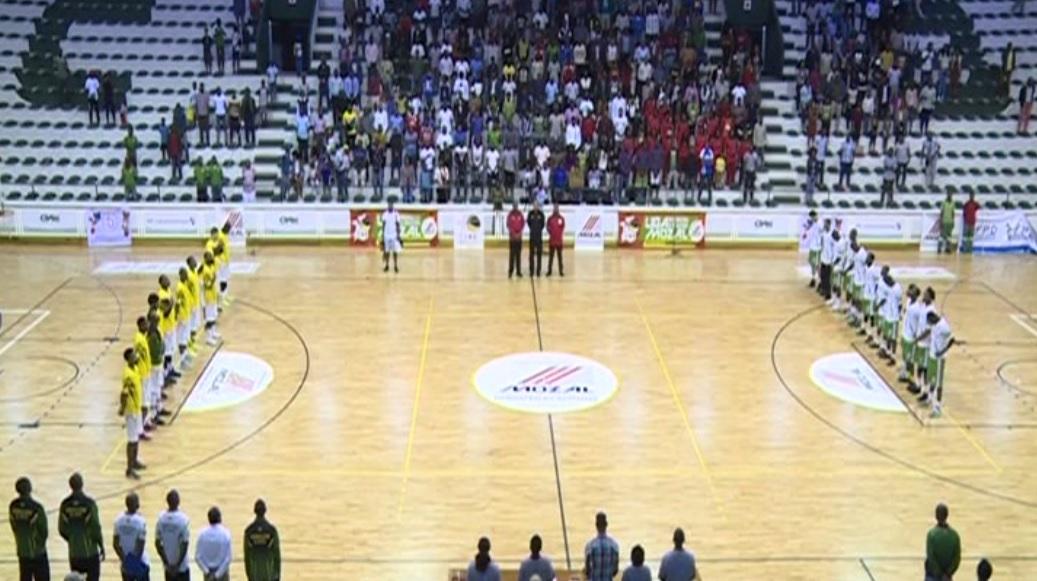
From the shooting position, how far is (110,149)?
3559 cm

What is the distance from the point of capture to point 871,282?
74.6 feet

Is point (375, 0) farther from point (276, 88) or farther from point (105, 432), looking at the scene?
point (105, 432)

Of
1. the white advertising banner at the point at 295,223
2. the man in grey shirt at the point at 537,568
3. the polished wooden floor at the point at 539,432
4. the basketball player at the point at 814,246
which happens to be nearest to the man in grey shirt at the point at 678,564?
the man in grey shirt at the point at 537,568

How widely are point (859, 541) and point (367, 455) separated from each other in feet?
21.7

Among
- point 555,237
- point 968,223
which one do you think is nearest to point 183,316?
Result: point 555,237

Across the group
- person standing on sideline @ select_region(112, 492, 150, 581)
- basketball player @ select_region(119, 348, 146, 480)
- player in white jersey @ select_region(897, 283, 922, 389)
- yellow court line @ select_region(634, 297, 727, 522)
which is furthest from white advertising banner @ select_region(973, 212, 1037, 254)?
person standing on sideline @ select_region(112, 492, 150, 581)

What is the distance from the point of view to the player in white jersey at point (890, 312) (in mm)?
21531

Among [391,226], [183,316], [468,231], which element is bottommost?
[183,316]

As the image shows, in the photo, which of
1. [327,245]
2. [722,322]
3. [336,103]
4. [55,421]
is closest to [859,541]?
[722,322]

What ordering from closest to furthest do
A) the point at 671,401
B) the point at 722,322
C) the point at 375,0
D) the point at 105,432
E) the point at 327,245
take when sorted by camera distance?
the point at 105,432, the point at 671,401, the point at 722,322, the point at 327,245, the point at 375,0

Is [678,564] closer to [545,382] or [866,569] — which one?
[866,569]

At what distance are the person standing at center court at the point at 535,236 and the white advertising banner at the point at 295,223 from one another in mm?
6154

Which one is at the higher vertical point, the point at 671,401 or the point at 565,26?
the point at 565,26

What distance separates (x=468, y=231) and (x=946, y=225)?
11441 millimetres
